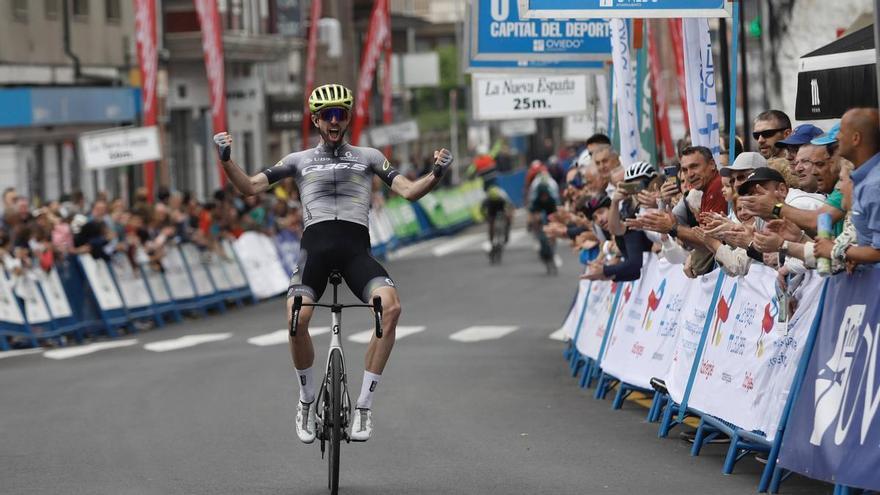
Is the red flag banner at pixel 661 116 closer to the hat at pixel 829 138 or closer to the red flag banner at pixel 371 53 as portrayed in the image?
the hat at pixel 829 138

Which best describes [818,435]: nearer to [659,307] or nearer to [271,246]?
[659,307]

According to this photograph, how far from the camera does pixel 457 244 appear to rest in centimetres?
4569

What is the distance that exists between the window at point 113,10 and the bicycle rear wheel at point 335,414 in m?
35.2

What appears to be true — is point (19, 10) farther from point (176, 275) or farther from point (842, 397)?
point (842, 397)

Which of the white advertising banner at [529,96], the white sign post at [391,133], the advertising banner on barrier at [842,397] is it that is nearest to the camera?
the advertising banner on barrier at [842,397]

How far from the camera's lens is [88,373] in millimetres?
19250

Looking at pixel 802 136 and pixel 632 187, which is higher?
pixel 802 136

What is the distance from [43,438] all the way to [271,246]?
63.0 feet

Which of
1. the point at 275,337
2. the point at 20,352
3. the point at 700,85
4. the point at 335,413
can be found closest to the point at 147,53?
the point at 275,337

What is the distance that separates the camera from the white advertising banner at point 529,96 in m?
24.6

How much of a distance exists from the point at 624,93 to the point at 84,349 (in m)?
8.75

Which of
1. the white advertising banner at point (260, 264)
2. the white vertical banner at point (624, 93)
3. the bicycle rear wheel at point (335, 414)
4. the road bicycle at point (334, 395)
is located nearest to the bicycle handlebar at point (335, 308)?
the road bicycle at point (334, 395)

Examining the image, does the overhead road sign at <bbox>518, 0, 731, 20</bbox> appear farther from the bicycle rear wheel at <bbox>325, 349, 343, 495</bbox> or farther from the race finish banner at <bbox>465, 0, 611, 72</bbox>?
the race finish banner at <bbox>465, 0, 611, 72</bbox>

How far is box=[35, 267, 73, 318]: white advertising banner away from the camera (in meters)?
24.2
